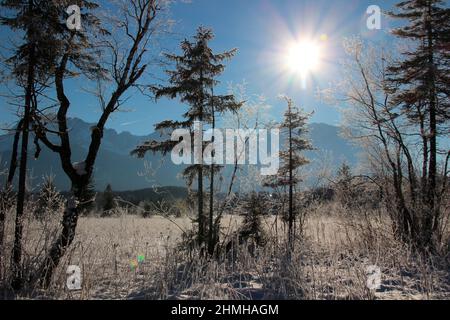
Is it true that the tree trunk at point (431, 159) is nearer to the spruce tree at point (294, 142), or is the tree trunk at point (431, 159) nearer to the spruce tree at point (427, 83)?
the spruce tree at point (427, 83)

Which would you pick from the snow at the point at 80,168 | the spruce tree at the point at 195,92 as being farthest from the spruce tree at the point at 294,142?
the snow at the point at 80,168

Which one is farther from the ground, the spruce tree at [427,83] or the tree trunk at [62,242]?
the spruce tree at [427,83]

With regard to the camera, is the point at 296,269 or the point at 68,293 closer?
the point at 68,293

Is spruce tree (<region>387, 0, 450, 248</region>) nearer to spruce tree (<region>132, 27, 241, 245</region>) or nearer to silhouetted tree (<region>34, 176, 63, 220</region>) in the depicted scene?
spruce tree (<region>132, 27, 241, 245</region>)

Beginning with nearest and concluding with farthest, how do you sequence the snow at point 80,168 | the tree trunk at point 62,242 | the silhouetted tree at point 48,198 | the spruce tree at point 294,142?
the tree trunk at point 62,242, the silhouetted tree at point 48,198, the snow at point 80,168, the spruce tree at point 294,142

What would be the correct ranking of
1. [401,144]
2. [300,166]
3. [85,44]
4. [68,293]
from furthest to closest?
[300,166], [401,144], [85,44], [68,293]

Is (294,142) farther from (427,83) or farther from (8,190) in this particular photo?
(8,190)

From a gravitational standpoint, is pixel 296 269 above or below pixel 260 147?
below

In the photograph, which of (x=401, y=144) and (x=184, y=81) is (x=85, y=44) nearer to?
(x=184, y=81)

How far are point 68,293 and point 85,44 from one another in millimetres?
5756

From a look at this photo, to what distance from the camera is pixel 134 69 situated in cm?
820

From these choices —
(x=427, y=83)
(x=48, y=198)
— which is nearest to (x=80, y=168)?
(x=48, y=198)

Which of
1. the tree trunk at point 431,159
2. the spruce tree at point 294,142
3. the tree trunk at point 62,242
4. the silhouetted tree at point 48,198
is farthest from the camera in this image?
the spruce tree at point 294,142

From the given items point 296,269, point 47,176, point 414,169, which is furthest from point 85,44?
point 414,169
